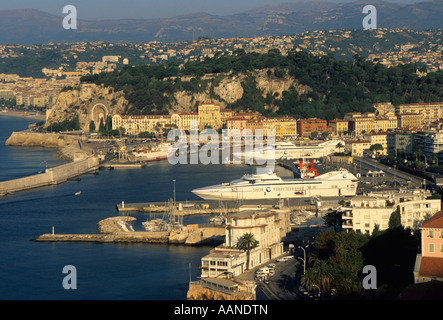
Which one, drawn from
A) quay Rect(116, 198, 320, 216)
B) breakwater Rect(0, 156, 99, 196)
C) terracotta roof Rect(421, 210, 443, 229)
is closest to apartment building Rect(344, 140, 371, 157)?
breakwater Rect(0, 156, 99, 196)

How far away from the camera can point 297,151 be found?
4241cm

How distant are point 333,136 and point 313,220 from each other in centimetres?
2583

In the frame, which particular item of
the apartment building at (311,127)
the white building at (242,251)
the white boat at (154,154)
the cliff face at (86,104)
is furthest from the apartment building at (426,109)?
the white building at (242,251)

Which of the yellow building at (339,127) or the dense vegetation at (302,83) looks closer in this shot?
the yellow building at (339,127)

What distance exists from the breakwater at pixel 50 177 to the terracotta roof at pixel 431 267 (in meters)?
19.6

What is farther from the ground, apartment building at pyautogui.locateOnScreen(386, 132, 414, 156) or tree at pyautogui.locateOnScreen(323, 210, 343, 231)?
apartment building at pyautogui.locateOnScreen(386, 132, 414, 156)

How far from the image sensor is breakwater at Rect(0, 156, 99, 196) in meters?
30.5

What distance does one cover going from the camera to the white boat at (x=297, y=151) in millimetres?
41575

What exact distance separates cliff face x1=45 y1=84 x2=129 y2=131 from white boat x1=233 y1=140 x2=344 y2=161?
766 inches

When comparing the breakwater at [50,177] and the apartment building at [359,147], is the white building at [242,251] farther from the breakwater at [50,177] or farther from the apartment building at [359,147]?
the apartment building at [359,147]

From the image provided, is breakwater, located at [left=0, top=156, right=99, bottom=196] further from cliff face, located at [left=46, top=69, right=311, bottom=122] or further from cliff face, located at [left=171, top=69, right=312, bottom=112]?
cliff face, located at [left=46, top=69, right=311, bottom=122]
